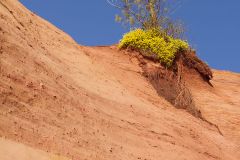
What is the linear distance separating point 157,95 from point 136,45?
3.31 metres

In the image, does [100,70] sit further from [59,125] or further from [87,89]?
[59,125]

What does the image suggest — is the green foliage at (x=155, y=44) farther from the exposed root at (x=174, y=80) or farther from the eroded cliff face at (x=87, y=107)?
the eroded cliff face at (x=87, y=107)

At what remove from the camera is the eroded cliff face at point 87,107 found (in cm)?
1157

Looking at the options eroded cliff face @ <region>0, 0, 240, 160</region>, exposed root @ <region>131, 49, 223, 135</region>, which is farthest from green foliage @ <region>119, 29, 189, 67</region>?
eroded cliff face @ <region>0, 0, 240, 160</region>

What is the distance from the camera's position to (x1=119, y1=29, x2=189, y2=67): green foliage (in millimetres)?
21672

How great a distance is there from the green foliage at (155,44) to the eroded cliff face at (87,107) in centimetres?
69

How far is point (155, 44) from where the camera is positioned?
72.0 ft

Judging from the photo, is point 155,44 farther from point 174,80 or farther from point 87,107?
point 87,107

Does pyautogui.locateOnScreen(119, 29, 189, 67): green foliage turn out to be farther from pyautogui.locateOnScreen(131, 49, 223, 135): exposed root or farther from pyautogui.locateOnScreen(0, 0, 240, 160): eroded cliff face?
pyautogui.locateOnScreen(0, 0, 240, 160): eroded cliff face

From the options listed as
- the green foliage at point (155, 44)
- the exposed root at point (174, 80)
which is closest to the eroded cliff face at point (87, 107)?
the exposed root at point (174, 80)

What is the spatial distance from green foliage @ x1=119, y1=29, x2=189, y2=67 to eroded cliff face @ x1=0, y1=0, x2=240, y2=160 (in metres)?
0.69

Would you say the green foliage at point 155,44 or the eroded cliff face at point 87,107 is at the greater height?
the green foliage at point 155,44

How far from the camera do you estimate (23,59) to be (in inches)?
524

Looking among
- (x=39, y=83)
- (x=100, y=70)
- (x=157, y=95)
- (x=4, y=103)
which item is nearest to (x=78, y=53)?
(x=100, y=70)
